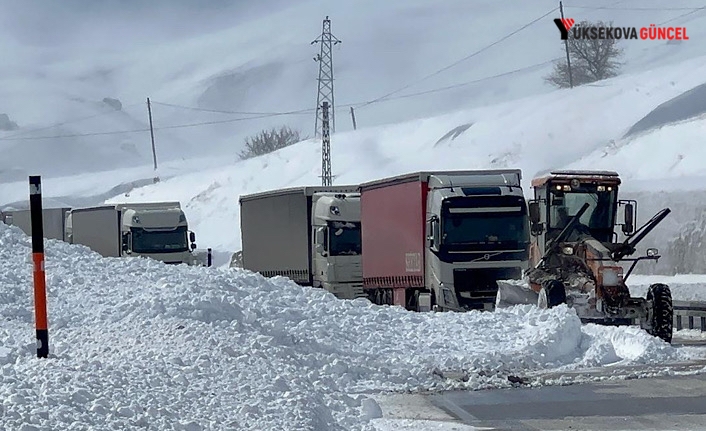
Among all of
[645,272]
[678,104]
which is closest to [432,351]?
[645,272]

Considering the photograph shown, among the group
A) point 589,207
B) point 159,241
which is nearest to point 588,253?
point 589,207

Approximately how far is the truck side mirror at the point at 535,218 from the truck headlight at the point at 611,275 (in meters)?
1.87

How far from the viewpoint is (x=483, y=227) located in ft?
83.9

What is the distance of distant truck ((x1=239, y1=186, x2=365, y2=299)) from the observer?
3291 centimetres

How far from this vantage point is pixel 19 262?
52.1 feet

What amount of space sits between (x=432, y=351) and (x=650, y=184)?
133ft

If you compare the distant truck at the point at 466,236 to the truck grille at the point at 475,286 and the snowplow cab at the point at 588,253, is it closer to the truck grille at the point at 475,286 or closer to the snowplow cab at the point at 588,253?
the truck grille at the point at 475,286

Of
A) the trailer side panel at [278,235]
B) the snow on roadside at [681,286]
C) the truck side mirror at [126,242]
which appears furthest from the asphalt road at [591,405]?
the truck side mirror at [126,242]

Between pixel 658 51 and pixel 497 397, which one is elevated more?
pixel 658 51

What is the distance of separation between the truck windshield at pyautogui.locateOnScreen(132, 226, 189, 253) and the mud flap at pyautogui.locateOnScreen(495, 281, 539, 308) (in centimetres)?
2033

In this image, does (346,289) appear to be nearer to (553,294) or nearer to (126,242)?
(126,242)

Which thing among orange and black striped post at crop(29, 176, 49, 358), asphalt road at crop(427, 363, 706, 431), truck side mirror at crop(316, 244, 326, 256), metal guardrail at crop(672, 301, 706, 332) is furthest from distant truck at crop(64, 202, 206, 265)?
orange and black striped post at crop(29, 176, 49, 358)

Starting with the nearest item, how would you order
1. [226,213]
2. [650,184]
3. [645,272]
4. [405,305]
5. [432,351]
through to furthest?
[432,351] → [405,305] → [645,272] → [650,184] → [226,213]

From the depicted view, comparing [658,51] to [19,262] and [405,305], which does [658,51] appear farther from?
[19,262]
